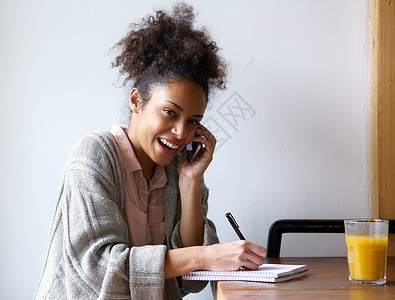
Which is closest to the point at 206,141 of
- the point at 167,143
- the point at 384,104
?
the point at 167,143

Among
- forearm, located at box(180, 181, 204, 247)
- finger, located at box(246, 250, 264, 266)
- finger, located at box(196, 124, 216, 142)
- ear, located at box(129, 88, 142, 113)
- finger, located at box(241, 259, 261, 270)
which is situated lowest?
finger, located at box(241, 259, 261, 270)

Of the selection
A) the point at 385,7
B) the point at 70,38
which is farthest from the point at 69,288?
the point at 385,7

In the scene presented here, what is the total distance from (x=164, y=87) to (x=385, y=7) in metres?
0.71

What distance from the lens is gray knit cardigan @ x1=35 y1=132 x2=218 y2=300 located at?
1089mm

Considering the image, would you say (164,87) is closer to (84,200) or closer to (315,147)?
(84,200)

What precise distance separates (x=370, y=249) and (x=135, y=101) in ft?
2.15

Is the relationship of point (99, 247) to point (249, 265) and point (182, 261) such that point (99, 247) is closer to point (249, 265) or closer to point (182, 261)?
point (182, 261)

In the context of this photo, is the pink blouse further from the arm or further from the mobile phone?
the arm

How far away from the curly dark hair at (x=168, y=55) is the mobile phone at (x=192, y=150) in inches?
6.4

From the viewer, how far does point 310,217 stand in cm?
159

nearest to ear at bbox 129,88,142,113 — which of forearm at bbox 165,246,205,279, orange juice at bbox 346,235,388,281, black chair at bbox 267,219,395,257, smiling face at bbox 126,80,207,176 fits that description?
smiling face at bbox 126,80,207,176

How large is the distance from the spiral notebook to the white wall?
18.2 inches

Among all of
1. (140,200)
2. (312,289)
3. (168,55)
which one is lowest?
(312,289)

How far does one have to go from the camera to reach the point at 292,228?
1490 millimetres
